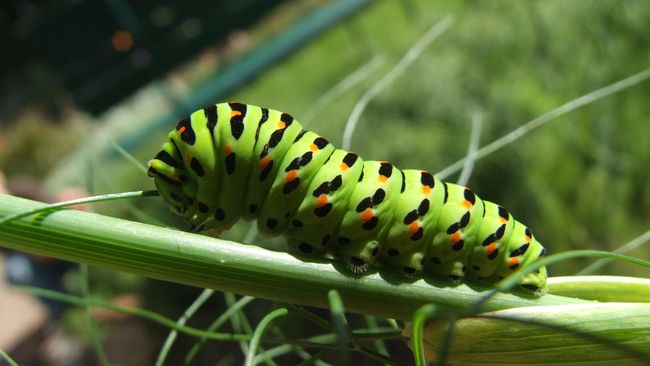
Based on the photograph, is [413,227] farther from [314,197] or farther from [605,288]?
[605,288]

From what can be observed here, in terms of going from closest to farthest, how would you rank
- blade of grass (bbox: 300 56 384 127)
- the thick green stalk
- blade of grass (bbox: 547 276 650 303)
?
the thick green stalk < blade of grass (bbox: 547 276 650 303) < blade of grass (bbox: 300 56 384 127)

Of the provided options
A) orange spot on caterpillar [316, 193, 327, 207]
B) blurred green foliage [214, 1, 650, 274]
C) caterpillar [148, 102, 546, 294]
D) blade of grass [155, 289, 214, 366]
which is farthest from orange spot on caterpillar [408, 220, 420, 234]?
blurred green foliage [214, 1, 650, 274]

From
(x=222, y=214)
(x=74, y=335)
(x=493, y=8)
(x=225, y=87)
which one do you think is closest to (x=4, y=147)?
(x=225, y=87)

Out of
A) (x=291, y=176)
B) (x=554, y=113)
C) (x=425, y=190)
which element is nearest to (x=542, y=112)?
(x=554, y=113)

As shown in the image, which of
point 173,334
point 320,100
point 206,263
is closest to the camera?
point 206,263

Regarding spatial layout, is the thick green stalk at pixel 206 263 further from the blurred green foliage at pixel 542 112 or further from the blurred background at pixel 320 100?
the blurred green foliage at pixel 542 112

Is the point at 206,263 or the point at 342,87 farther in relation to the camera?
the point at 342,87

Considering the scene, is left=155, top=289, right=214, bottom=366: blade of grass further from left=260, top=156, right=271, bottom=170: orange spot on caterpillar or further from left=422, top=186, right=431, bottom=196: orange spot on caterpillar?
left=422, top=186, right=431, bottom=196: orange spot on caterpillar
